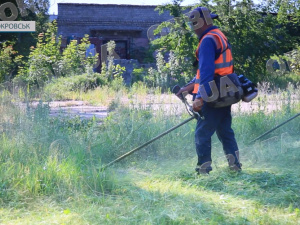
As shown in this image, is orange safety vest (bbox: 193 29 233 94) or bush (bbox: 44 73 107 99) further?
bush (bbox: 44 73 107 99)

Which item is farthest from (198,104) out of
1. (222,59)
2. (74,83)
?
(74,83)

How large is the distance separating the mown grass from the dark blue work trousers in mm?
233

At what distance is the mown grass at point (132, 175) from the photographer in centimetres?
436

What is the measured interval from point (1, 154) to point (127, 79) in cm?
1285

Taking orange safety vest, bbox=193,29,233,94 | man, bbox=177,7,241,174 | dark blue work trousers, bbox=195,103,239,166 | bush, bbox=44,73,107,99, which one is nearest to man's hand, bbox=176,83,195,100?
man, bbox=177,7,241,174

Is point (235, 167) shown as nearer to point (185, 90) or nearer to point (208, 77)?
point (185, 90)

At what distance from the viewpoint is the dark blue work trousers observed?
548 cm

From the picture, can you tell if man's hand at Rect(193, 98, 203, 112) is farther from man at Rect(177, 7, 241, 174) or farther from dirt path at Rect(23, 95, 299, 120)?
dirt path at Rect(23, 95, 299, 120)

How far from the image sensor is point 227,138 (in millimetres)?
5777

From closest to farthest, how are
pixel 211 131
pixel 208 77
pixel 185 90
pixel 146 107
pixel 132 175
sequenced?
pixel 208 77, pixel 211 131, pixel 185 90, pixel 132 175, pixel 146 107

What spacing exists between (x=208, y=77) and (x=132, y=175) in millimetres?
1597

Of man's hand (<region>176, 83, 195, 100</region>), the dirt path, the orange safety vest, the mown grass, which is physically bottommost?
the mown grass

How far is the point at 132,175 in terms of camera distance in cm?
596

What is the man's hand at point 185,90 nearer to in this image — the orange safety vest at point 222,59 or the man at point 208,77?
the man at point 208,77
